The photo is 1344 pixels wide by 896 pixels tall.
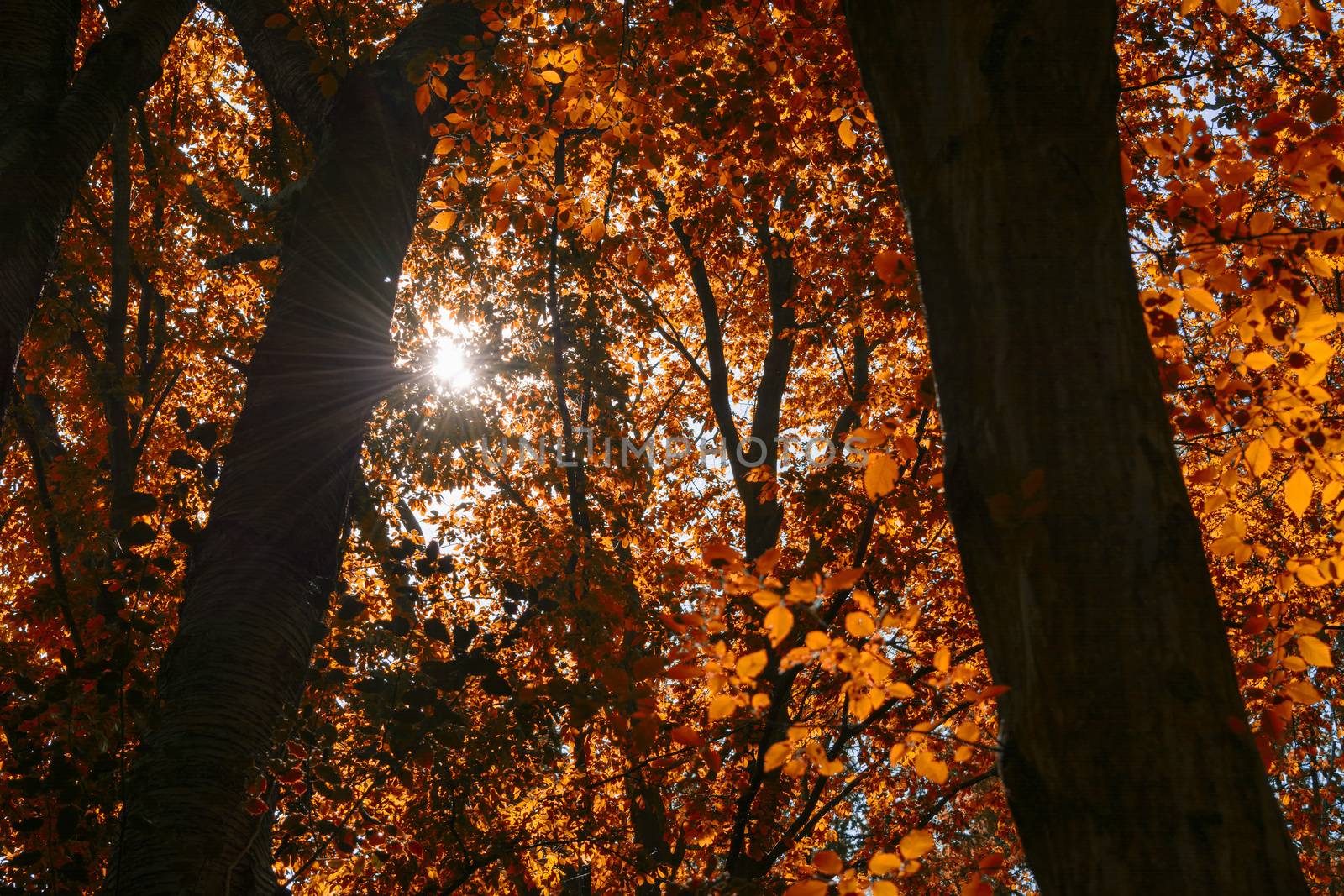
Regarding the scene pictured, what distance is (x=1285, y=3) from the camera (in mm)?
2896

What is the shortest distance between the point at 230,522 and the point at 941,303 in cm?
274

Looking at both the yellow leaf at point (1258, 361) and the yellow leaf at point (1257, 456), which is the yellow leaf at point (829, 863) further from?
the yellow leaf at point (1258, 361)

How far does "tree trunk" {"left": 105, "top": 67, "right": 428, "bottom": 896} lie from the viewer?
281 cm

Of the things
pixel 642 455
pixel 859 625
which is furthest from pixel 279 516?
pixel 642 455

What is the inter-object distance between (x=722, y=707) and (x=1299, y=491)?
Result: 1.37 metres

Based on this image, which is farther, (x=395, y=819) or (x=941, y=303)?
(x=395, y=819)

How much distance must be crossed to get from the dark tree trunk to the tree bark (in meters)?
2.51

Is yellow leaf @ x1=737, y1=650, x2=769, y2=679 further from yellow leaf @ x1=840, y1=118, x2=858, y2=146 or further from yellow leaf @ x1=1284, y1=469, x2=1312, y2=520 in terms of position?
yellow leaf @ x1=840, y1=118, x2=858, y2=146

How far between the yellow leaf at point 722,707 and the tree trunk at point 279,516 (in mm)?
1806

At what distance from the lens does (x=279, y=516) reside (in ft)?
10.9

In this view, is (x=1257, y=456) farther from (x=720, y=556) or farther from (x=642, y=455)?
(x=642, y=455)

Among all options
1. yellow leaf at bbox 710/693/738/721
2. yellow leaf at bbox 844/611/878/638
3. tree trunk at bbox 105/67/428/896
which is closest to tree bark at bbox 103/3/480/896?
tree trunk at bbox 105/67/428/896

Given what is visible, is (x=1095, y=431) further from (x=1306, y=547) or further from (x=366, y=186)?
(x=1306, y=547)

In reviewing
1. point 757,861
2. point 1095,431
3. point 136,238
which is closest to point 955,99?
point 1095,431
